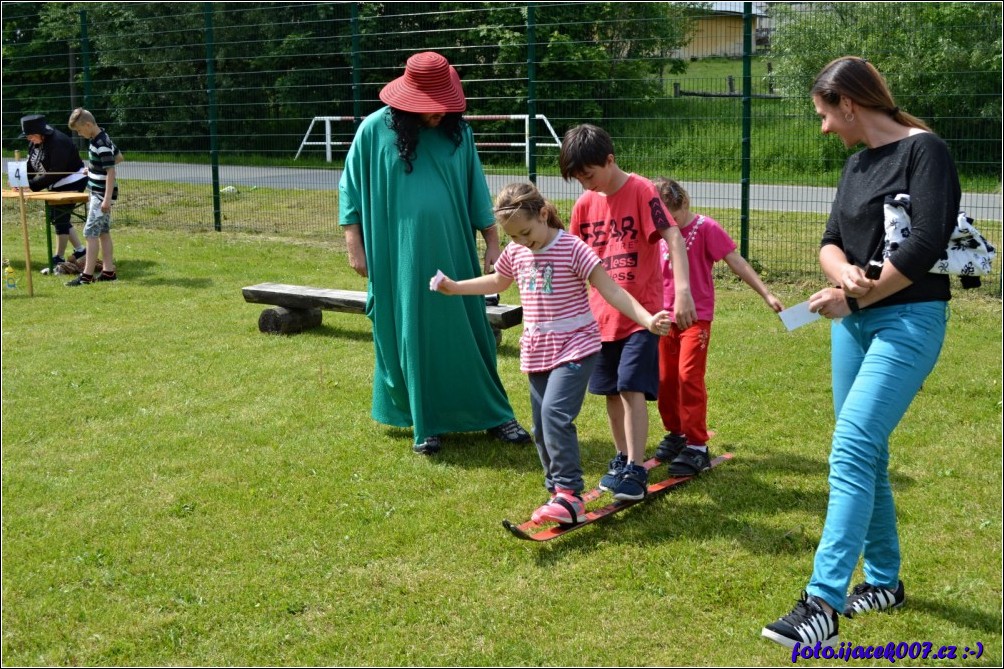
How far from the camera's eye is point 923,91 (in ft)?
33.5

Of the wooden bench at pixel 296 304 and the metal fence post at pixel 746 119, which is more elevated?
the metal fence post at pixel 746 119

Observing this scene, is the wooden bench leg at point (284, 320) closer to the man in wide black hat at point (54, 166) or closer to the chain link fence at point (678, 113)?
the chain link fence at point (678, 113)

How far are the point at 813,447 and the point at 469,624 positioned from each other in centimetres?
272

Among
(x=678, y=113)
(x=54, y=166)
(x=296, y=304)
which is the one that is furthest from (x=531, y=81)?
(x=54, y=166)

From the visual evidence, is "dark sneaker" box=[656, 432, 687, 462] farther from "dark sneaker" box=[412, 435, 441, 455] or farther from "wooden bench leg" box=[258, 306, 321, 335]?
"wooden bench leg" box=[258, 306, 321, 335]

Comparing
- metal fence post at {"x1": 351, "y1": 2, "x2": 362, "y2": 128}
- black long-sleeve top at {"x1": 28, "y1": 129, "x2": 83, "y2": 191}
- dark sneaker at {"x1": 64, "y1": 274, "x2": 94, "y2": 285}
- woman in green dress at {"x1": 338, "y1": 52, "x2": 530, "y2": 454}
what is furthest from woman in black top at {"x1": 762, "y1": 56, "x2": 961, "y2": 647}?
black long-sleeve top at {"x1": 28, "y1": 129, "x2": 83, "y2": 191}

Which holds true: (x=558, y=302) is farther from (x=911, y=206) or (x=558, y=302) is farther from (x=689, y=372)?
(x=911, y=206)

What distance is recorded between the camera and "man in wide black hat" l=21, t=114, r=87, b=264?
41.4 ft

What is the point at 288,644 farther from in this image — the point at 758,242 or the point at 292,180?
the point at 292,180

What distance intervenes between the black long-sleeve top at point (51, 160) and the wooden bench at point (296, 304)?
4.83 m

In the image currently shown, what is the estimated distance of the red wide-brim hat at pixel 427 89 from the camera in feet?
19.0

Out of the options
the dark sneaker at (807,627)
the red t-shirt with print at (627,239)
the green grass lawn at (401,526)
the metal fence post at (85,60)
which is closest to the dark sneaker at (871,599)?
the green grass lawn at (401,526)

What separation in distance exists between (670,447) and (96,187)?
789 cm

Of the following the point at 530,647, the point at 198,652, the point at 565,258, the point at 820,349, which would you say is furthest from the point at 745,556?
the point at 820,349
